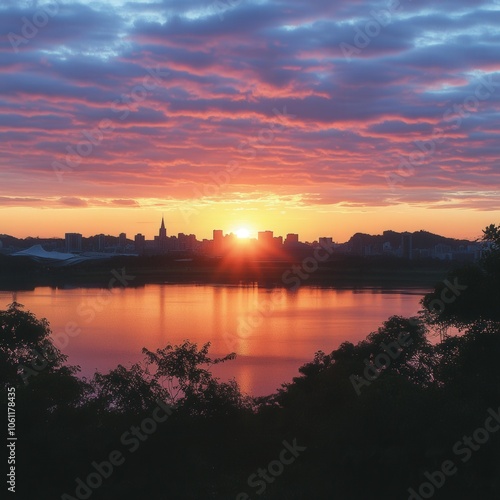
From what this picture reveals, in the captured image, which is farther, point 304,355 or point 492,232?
point 304,355

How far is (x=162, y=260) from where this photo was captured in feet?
90.6

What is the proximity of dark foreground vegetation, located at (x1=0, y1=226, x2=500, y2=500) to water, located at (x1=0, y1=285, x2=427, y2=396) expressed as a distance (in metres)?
2.20

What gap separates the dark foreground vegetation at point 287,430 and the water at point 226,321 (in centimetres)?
220

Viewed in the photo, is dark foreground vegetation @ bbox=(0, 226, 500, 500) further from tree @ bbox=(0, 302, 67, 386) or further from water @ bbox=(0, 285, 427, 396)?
water @ bbox=(0, 285, 427, 396)

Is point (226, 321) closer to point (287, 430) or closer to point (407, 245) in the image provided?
point (287, 430)

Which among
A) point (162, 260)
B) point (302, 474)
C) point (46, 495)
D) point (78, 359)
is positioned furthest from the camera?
point (162, 260)

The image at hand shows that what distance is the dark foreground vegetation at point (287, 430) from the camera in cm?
266

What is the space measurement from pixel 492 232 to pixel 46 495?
2528mm

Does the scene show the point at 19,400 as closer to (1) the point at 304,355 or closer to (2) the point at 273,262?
(1) the point at 304,355

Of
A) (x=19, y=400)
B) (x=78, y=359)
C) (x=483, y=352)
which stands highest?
(x=483, y=352)

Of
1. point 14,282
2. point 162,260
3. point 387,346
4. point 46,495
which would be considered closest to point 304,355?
point 387,346

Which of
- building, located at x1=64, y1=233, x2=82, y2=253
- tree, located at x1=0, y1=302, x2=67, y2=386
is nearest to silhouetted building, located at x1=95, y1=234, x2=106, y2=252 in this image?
building, located at x1=64, y1=233, x2=82, y2=253

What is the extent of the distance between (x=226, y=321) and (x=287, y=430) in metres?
7.68

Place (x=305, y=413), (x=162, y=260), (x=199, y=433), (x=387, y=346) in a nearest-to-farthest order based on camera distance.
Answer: (x=199, y=433) < (x=305, y=413) < (x=387, y=346) < (x=162, y=260)
